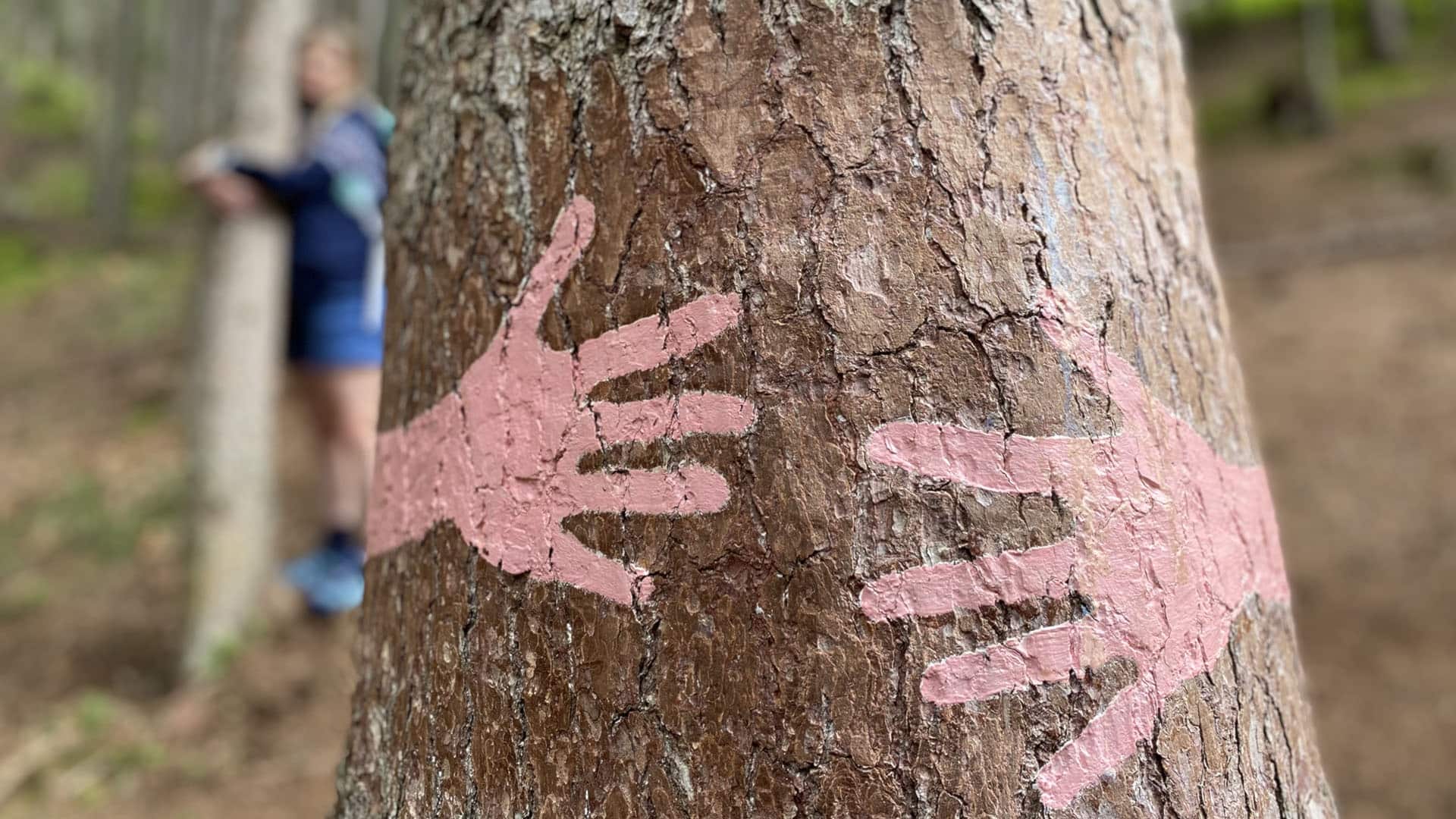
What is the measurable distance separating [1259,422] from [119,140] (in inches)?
657

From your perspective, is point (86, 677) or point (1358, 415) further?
point (1358, 415)

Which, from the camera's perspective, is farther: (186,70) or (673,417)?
(186,70)

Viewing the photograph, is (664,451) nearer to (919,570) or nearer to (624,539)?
(624,539)

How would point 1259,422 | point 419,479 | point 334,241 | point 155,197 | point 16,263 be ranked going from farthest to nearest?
point 155,197
point 16,263
point 1259,422
point 334,241
point 419,479

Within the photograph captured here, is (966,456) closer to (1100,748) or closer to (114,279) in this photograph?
(1100,748)

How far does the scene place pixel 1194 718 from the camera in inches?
31.5

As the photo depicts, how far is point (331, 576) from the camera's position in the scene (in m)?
3.54

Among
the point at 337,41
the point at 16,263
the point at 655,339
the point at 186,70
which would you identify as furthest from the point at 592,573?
the point at 186,70

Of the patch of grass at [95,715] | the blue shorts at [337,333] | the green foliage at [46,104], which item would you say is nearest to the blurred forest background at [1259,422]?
the patch of grass at [95,715]

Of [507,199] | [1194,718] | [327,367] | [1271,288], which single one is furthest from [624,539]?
[1271,288]

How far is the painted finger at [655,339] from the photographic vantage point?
31.7 inches

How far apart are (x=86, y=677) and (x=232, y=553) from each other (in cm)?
85

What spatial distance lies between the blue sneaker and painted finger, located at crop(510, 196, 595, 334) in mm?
2806

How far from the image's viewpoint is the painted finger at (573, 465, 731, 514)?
0.80 m
